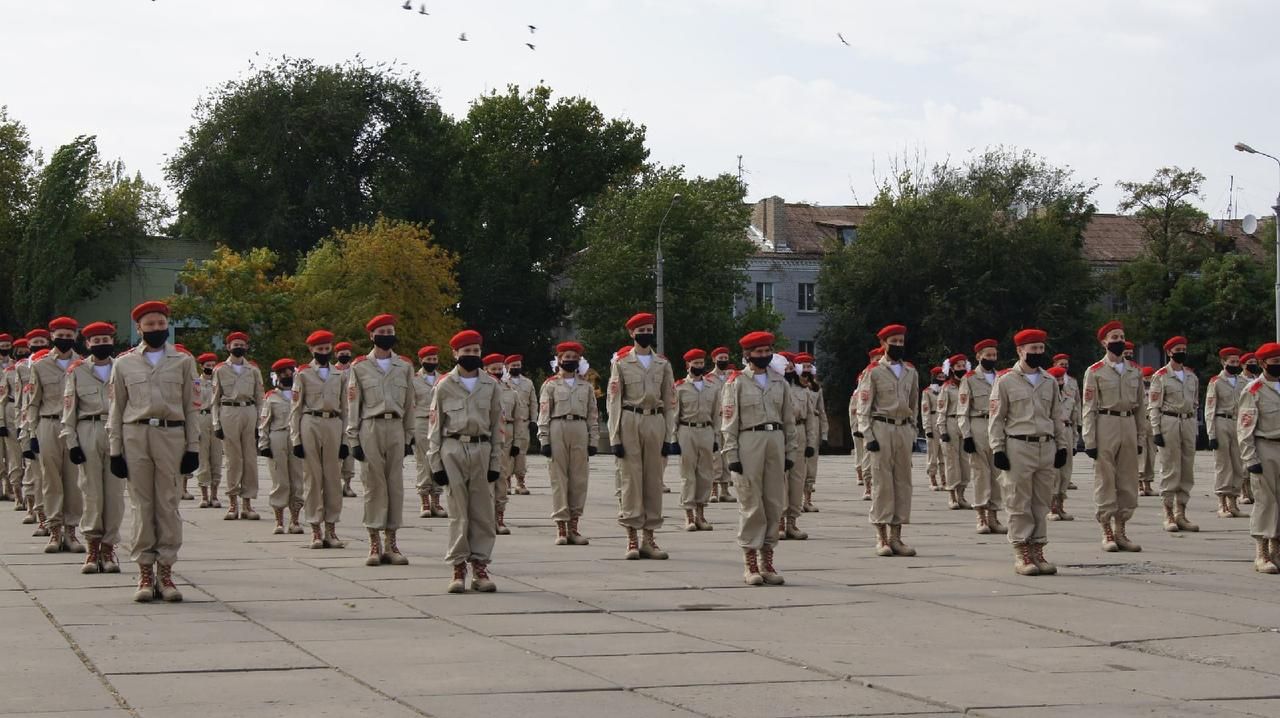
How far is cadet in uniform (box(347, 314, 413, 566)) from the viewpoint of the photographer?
15938mm

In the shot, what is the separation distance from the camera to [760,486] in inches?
555

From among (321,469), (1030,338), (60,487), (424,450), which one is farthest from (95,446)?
(1030,338)

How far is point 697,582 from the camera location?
46.3 feet

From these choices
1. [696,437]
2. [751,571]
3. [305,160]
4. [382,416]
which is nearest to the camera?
[751,571]

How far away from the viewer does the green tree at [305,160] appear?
66938mm

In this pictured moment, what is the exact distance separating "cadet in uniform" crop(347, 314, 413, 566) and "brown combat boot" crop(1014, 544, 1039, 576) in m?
5.83

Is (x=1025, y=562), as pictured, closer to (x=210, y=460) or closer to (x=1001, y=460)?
(x=1001, y=460)

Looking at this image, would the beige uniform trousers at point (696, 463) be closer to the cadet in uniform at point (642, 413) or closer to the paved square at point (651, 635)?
the paved square at point (651, 635)

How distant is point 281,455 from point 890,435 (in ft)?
25.0

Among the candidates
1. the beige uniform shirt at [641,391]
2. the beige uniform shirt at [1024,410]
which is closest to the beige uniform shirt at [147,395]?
the beige uniform shirt at [641,391]

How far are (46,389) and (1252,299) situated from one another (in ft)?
207

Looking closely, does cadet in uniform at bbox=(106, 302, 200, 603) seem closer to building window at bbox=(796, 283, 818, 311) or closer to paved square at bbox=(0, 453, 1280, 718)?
paved square at bbox=(0, 453, 1280, 718)

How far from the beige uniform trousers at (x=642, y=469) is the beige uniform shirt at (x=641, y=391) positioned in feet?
0.26

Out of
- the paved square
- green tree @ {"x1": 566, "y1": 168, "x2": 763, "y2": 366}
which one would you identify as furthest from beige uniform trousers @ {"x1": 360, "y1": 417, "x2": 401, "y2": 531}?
green tree @ {"x1": 566, "y1": 168, "x2": 763, "y2": 366}
